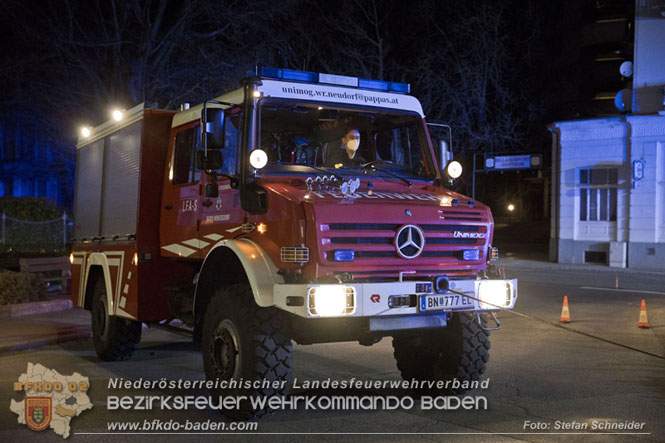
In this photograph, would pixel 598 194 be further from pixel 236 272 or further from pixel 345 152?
pixel 236 272

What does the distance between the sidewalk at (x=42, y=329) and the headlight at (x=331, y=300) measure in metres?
5.93

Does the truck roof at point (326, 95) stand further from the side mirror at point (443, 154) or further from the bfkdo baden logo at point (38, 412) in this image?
the bfkdo baden logo at point (38, 412)

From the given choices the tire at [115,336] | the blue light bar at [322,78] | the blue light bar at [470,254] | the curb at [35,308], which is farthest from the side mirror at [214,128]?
the curb at [35,308]

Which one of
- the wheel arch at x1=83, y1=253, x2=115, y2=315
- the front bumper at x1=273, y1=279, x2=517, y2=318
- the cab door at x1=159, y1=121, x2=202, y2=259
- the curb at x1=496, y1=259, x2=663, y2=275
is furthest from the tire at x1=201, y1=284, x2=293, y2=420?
the curb at x1=496, y1=259, x2=663, y2=275

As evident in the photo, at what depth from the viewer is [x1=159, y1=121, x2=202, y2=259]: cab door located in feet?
25.7

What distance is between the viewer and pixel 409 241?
20.9 feet

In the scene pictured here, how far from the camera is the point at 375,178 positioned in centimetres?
729

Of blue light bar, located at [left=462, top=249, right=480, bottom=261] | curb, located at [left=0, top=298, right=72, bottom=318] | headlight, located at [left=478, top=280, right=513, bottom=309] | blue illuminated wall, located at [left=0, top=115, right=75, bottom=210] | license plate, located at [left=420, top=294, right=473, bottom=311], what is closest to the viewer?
license plate, located at [left=420, top=294, right=473, bottom=311]

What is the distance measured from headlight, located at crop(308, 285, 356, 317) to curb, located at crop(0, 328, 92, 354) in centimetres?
593

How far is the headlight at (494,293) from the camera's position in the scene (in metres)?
6.56

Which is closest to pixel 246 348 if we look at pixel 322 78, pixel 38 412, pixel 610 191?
pixel 38 412

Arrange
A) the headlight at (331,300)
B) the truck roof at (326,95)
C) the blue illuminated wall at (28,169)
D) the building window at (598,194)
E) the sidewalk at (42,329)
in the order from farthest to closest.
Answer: the blue illuminated wall at (28,169) → the building window at (598,194) → the sidewalk at (42,329) → the truck roof at (326,95) → the headlight at (331,300)

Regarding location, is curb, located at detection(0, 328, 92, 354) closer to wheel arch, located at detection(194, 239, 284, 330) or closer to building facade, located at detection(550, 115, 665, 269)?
wheel arch, located at detection(194, 239, 284, 330)

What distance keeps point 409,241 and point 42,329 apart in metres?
7.39
